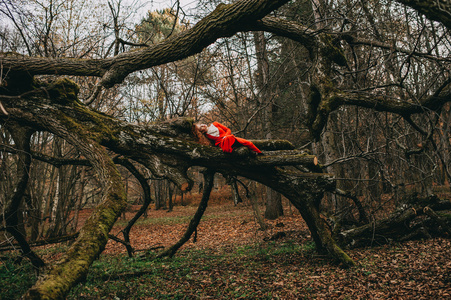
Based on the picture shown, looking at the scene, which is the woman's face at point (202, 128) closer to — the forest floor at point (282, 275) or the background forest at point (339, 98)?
the background forest at point (339, 98)

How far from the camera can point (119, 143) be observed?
15.0 feet

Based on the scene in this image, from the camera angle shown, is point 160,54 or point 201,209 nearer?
point 160,54

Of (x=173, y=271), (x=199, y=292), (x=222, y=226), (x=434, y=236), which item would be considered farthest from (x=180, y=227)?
(x=434, y=236)

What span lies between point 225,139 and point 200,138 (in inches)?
24.4

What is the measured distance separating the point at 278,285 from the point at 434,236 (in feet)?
14.8

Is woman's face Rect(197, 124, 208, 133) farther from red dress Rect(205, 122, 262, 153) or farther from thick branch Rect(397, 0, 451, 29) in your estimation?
thick branch Rect(397, 0, 451, 29)

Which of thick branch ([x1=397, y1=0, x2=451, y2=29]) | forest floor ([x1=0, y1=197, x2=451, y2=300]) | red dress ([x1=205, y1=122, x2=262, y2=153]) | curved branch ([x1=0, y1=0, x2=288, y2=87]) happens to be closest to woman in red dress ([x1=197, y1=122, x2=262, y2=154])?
red dress ([x1=205, y1=122, x2=262, y2=153])

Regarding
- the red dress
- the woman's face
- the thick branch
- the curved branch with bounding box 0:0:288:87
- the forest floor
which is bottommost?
the forest floor

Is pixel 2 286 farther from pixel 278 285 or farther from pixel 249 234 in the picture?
pixel 249 234

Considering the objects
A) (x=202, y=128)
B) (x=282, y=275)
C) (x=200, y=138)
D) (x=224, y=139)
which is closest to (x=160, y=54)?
(x=202, y=128)

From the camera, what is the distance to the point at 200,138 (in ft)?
16.8

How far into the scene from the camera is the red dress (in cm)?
472

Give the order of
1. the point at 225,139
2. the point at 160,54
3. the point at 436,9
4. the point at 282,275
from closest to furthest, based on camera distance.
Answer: the point at 436,9 < the point at 160,54 < the point at 225,139 < the point at 282,275

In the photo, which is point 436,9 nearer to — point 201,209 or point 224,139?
point 224,139
